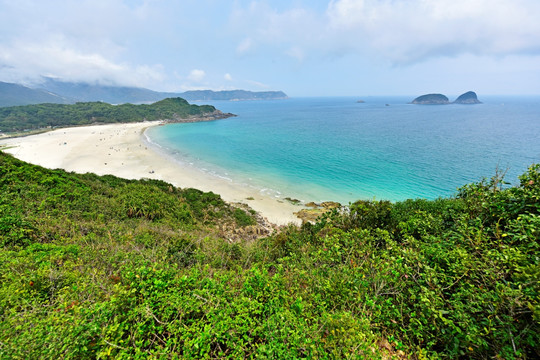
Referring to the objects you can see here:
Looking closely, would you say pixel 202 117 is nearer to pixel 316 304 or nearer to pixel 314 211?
pixel 314 211

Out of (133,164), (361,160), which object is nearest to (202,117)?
(133,164)

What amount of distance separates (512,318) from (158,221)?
729 inches

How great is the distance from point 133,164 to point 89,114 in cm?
9562

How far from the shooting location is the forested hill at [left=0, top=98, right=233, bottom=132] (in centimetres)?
9269

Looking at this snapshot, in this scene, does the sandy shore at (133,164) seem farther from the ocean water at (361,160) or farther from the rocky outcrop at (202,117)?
the rocky outcrop at (202,117)

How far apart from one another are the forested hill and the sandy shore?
45.3m

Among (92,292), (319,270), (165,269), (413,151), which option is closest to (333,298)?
(319,270)

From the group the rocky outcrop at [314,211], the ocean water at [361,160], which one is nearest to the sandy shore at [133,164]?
the rocky outcrop at [314,211]

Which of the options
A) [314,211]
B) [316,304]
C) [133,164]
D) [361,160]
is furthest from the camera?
[361,160]

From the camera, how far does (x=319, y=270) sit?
5820 millimetres

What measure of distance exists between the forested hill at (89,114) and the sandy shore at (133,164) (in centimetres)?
4534

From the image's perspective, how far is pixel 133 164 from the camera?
1671 inches

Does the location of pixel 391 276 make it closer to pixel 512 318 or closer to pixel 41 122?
pixel 512 318

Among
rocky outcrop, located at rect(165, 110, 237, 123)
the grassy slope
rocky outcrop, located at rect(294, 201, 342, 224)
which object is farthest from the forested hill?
the grassy slope
